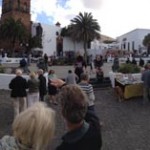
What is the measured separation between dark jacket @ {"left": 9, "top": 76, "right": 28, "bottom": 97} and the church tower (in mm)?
74001

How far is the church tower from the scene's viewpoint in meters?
86.6

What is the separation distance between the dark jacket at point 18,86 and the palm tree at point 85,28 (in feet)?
230

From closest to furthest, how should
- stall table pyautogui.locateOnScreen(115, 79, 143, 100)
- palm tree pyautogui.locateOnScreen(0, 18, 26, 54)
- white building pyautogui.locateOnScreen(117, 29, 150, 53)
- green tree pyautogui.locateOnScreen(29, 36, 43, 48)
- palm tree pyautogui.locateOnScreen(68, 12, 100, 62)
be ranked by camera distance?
1. stall table pyautogui.locateOnScreen(115, 79, 143, 100)
2. palm tree pyautogui.locateOnScreen(0, 18, 26, 54)
3. green tree pyautogui.locateOnScreen(29, 36, 43, 48)
4. palm tree pyautogui.locateOnScreen(68, 12, 100, 62)
5. white building pyautogui.locateOnScreen(117, 29, 150, 53)

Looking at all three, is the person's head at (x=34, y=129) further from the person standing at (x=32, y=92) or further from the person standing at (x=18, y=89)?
the person standing at (x=32, y=92)

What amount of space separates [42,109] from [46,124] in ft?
0.47

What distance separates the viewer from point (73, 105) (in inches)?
134

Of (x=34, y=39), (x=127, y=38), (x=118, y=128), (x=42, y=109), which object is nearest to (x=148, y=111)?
(x=118, y=128)

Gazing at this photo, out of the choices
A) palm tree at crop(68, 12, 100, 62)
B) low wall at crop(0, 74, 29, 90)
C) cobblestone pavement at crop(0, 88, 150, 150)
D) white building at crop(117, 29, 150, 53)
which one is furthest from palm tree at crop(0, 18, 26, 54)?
cobblestone pavement at crop(0, 88, 150, 150)

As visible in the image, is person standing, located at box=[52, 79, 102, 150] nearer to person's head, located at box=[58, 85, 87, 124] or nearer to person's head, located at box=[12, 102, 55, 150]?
person's head, located at box=[58, 85, 87, 124]

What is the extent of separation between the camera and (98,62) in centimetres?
2495

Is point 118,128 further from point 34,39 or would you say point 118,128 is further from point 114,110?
point 34,39

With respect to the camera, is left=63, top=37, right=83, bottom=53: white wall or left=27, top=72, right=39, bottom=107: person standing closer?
left=27, top=72, right=39, bottom=107: person standing

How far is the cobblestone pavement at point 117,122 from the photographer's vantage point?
10059mm

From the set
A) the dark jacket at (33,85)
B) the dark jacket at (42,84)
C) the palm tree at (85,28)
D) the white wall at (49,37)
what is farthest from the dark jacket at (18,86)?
the white wall at (49,37)
